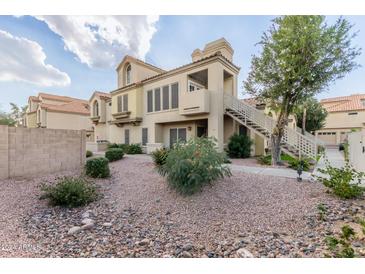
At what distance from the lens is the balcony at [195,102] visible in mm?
10344

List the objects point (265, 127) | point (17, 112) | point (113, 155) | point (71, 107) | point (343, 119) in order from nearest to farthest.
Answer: point (265, 127) → point (113, 155) → point (71, 107) → point (343, 119) → point (17, 112)

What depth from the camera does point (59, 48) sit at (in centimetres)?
831

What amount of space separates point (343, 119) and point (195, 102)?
90.3ft

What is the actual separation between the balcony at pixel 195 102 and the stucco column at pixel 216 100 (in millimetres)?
361

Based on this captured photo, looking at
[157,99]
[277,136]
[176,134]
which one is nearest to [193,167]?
[277,136]

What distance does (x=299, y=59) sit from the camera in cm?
750

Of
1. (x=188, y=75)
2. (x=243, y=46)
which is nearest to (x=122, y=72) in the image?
(x=188, y=75)

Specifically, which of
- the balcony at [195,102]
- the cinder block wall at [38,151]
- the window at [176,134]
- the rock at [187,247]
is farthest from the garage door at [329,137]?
the cinder block wall at [38,151]

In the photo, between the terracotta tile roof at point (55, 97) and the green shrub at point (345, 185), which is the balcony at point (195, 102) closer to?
the green shrub at point (345, 185)

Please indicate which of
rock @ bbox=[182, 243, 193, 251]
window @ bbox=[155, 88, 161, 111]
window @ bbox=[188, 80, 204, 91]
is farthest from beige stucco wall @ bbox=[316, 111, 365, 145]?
rock @ bbox=[182, 243, 193, 251]

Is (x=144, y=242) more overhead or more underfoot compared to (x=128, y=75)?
more underfoot

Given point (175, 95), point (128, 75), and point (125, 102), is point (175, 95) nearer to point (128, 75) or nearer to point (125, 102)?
point (125, 102)

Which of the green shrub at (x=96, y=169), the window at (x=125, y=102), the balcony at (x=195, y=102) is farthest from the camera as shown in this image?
the window at (x=125, y=102)

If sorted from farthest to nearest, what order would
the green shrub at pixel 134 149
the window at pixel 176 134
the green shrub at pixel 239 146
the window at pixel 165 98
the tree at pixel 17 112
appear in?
the tree at pixel 17 112
the green shrub at pixel 134 149
the window at pixel 176 134
the window at pixel 165 98
the green shrub at pixel 239 146
